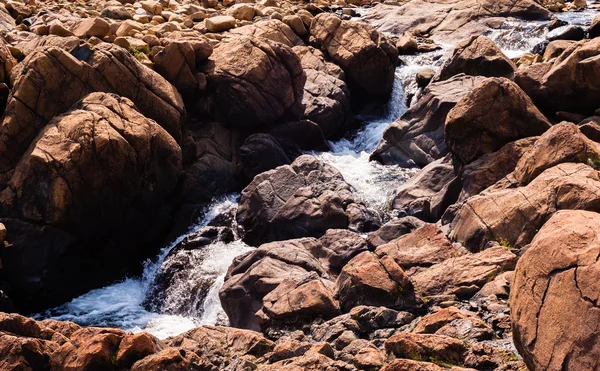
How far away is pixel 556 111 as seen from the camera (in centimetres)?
2492

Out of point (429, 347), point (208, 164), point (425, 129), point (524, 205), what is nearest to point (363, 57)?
point (425, 129)

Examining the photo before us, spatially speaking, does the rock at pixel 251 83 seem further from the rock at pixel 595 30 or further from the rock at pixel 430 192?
the rock at pixel 595 30

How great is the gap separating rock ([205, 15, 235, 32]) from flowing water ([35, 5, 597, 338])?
921 centimetres

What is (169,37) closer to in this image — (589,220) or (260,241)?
(260,241)

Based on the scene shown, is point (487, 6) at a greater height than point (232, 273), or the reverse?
point (487, 6)

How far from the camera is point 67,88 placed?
27.0 metres

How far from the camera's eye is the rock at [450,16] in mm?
42375

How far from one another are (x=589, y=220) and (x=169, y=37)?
27379 mm

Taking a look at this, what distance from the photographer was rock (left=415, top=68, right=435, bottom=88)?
36.9 m

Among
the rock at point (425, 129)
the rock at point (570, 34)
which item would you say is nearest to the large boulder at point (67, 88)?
the rock at point (425, 129)

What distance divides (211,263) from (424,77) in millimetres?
17291

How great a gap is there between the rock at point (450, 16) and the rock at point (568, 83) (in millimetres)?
17189

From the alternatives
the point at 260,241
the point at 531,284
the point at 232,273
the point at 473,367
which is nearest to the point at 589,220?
the point at 531,284

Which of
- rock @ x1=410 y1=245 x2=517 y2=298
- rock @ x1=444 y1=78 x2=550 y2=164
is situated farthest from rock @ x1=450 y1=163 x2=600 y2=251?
rock @ x1=444 y1=78 x2=550 y2=164
